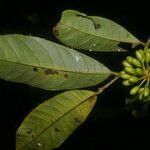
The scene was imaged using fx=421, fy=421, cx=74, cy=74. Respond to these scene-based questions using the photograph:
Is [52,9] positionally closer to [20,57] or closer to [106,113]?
[106,113]

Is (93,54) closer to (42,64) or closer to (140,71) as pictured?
(140,71)

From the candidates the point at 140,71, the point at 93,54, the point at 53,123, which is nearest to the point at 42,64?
the point at 53,123

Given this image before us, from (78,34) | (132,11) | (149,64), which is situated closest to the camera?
(78,34)

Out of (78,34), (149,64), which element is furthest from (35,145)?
(149,64)

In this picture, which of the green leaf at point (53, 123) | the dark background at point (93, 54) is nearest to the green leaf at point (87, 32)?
the green leaf at point (53, 123)

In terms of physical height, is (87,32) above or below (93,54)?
above

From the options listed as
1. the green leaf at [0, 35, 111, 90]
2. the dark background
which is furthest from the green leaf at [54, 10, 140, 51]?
the dark background
